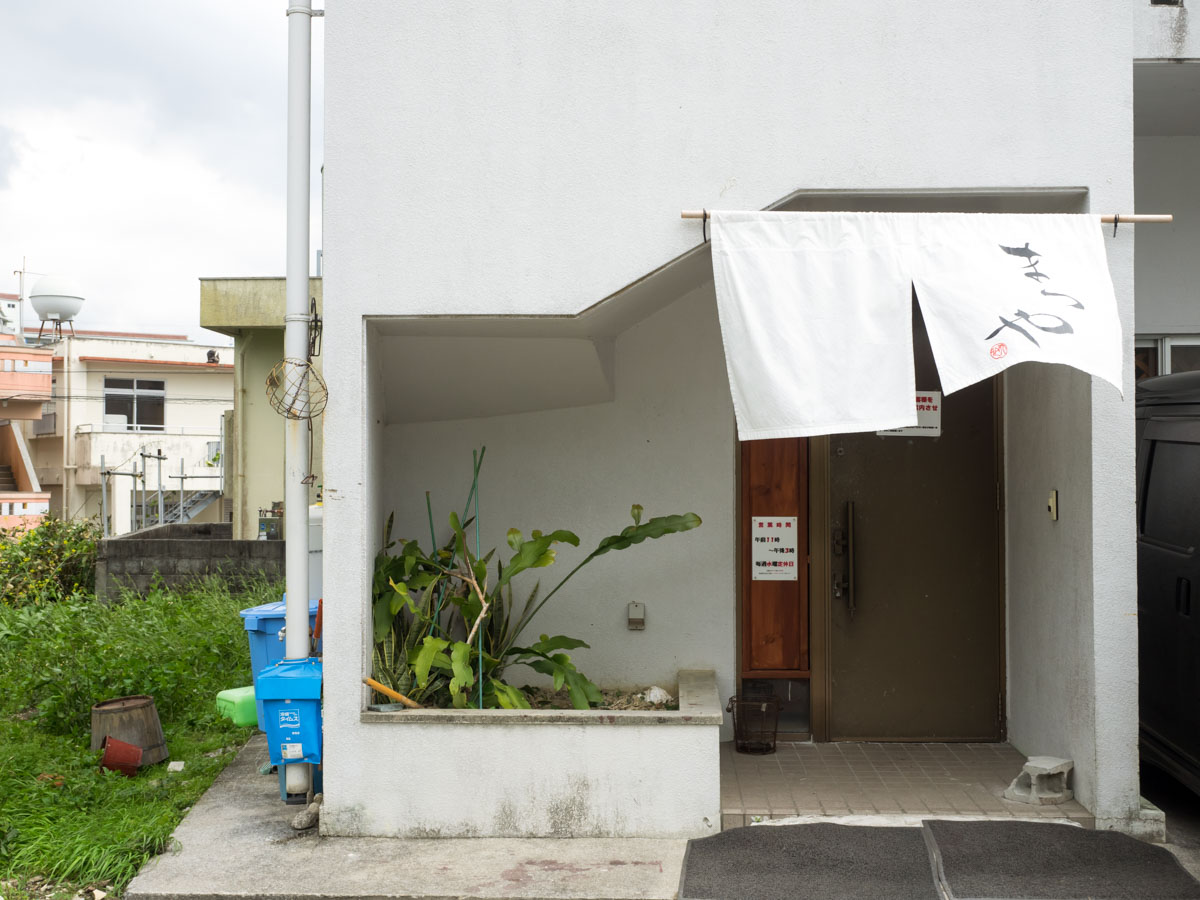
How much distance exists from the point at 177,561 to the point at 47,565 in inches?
81.5

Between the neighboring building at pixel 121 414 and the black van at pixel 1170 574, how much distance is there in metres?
27.5

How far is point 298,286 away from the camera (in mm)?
5535

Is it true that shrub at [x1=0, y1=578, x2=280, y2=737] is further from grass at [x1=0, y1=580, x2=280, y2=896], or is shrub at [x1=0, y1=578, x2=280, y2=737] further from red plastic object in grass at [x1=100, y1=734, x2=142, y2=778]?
red plastic object in grass at [x1=100, y1=734, x2=142, y2=778]

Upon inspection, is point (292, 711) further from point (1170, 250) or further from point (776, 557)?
point (1170, 250)

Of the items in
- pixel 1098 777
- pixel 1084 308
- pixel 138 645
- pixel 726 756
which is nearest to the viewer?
pixel 1084 308

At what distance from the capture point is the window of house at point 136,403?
31156mm

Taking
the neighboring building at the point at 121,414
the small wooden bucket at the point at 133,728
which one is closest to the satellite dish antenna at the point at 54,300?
the neighboring building at the point at 121,414

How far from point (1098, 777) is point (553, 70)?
453cm

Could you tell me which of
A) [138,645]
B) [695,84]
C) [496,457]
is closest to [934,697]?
[496,457]

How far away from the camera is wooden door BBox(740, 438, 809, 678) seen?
21.9 ft

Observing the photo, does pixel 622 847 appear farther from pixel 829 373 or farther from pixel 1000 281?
pixel 1000 281

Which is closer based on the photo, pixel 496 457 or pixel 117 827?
pixel 117 827

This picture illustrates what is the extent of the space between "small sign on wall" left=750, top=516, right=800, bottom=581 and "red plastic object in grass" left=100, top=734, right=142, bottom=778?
13.3 feet

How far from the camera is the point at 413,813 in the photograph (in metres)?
5.21
